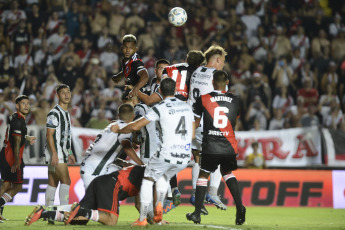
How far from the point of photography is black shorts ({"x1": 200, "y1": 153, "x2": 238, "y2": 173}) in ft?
30.7

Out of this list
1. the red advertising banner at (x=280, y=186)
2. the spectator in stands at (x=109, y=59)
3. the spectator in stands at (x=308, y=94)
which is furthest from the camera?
the spectator in stands at (x=109, y=59)

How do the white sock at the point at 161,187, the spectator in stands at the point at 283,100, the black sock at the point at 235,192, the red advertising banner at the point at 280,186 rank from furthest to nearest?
the spectator in stands at the point at 283,100, the red advertising banner at the point at 280,186, the black sock at the point at 235,192, the white sock at the point at 161,187

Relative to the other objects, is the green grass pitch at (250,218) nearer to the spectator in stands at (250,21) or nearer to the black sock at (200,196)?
the black sock at (200,196)

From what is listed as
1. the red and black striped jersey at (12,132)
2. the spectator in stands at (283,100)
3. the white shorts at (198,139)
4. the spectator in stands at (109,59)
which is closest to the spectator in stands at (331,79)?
the spectator in stands at (283,100)

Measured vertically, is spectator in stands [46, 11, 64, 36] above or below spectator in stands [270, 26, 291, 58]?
above

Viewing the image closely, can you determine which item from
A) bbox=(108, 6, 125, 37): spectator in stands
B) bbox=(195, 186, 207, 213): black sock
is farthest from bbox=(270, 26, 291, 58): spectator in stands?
bbox=(195, 186, 207, 213): black sock

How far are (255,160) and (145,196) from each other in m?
7.66

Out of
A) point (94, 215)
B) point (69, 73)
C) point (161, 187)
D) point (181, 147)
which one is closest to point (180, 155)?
point (181, 147)

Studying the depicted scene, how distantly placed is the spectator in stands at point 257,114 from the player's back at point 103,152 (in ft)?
29.2

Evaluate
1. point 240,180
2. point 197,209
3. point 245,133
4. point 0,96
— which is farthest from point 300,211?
point 0,96

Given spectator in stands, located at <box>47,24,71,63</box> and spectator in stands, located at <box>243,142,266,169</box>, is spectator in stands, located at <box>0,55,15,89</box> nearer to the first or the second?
spectator in stands, located at <box>47,24,71,63</box>

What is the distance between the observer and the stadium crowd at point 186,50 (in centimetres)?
1802

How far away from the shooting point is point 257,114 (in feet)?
58.7

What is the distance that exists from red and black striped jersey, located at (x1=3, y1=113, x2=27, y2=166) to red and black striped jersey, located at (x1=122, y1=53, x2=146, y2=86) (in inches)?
78.4
